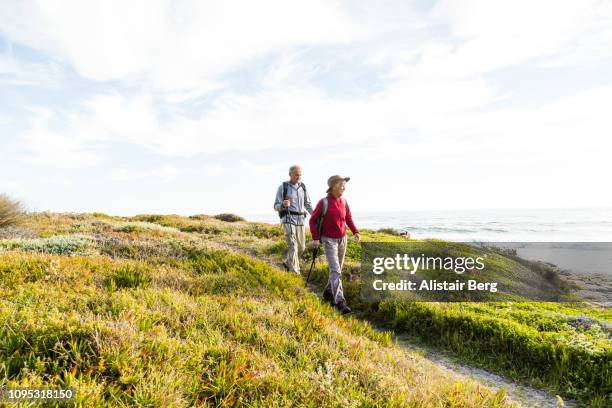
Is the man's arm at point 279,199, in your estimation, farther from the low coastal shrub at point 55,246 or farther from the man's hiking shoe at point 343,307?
the low coastal shrub at point 55,246

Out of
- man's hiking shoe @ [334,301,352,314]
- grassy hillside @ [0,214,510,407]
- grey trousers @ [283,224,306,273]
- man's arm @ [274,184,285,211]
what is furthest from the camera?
grey trousers @ [283,224,306,273]

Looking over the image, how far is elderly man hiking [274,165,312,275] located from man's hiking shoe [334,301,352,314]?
2.66m

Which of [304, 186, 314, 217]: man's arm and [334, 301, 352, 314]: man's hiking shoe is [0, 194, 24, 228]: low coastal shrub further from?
[334, 301, 352, 314]: man's hiking shoe

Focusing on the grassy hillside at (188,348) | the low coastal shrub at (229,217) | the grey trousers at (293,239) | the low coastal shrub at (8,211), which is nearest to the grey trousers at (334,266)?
the grassy hillside at (188,348)

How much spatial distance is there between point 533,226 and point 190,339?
2299 inches

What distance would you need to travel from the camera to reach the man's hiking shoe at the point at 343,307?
875 cm

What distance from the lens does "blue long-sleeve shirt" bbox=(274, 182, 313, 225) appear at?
11.1 metres

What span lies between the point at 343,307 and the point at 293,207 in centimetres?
360

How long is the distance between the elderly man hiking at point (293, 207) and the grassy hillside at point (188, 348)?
333 cm

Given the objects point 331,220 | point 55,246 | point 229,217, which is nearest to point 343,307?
point 331,220

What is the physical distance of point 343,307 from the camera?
8812 mm

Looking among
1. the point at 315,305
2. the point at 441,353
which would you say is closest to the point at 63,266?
the point at 315,305

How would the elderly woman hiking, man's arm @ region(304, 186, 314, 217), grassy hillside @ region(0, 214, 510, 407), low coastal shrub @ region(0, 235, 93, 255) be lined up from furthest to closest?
man's arm @ region(304, 186, 314, 217) → low coastal shrub @ region(0, 235, 93, 255) → the elderly woman hiking → grassy hillside @ region(0, 214, 510, 407)

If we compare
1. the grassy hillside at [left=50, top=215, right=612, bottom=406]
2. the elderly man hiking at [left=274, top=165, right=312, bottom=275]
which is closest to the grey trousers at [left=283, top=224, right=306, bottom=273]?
the elderly man hiking at [left=274, top=165, right=312, bottom=275]
